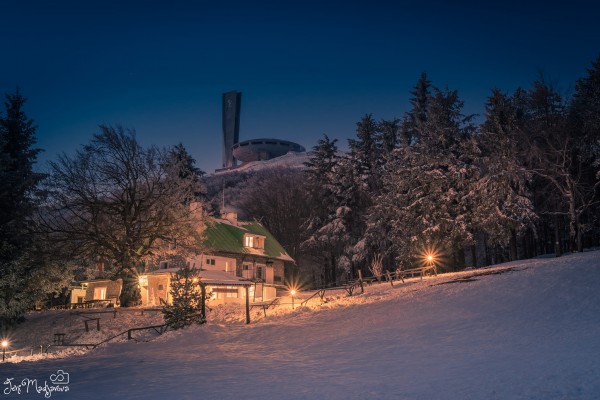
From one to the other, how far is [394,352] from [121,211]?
27.9 m

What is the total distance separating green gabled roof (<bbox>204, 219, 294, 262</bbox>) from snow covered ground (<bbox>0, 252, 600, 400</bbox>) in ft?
71.1

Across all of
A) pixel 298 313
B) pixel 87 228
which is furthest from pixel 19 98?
pixel 298 313

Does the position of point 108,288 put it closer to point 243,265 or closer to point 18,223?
point 243,265

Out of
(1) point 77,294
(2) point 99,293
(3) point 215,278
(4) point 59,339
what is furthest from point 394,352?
(1) point 77,294

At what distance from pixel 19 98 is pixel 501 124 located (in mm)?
39597

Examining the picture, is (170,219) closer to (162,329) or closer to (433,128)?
(162,329)

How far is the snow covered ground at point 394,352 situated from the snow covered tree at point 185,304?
1149 millimetres

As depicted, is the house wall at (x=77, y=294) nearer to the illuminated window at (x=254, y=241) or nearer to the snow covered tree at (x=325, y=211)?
the illuminated window at (x=254, y=241)

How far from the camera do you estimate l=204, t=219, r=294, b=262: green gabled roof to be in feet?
158

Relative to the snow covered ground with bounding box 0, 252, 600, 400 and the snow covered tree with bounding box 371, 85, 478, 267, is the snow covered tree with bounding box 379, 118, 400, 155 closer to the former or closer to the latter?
the snow covered tree with bounding box 371, 85, 478, 267

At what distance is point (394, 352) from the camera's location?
48.4ft

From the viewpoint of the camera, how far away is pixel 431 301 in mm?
22812

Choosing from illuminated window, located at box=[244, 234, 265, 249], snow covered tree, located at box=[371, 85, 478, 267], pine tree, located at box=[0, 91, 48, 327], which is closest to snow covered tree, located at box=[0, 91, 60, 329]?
pine tree, located at box=[0, 91, 48, 327]

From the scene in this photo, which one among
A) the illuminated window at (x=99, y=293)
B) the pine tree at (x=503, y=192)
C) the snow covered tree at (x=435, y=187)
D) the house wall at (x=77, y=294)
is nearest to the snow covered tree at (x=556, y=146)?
the pine tree at (x=503, y=192)
